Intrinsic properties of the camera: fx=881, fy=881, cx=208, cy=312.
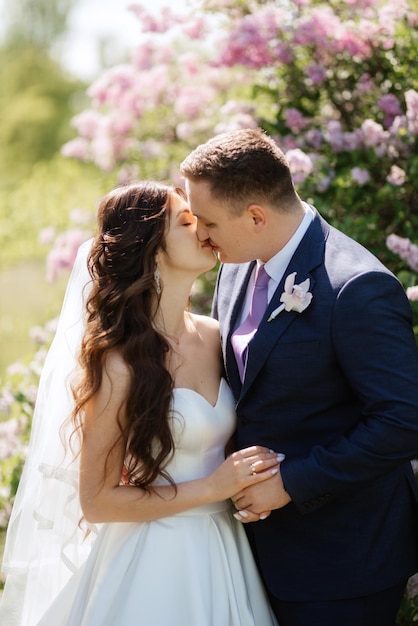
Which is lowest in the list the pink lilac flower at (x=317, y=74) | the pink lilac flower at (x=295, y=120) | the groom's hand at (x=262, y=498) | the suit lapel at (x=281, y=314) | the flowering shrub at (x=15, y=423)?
the flowering shrub at (x=15, y=423)

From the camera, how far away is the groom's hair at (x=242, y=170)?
274 centimetres

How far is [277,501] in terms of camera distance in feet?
8.81

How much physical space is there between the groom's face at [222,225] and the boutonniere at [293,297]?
0.65ft

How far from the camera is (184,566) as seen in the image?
2.86m

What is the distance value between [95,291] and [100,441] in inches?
20.5

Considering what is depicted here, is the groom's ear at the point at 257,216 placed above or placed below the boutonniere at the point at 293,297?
above

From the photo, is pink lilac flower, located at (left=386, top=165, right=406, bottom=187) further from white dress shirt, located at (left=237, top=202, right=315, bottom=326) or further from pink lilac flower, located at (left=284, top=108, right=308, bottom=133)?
white dress shirt, located at (left=237, top=202, right=315, bottom=326)

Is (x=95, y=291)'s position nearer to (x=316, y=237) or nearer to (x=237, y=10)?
(x=316, y=237)

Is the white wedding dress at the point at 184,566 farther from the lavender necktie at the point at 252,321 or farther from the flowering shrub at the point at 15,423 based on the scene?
the flowering shrub at the point at 15,423

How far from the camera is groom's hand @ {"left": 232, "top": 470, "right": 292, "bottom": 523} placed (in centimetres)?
268

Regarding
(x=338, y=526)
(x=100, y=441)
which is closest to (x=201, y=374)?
(x=100, y=441)

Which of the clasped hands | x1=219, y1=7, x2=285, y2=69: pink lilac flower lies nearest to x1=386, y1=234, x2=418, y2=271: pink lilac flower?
the clasped hands

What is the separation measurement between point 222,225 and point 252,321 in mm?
339

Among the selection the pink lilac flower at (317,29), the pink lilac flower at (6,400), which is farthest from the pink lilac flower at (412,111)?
the pink lilac flower at (6,400)
